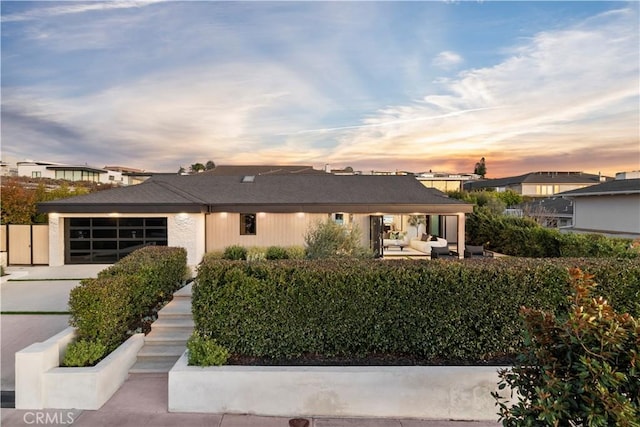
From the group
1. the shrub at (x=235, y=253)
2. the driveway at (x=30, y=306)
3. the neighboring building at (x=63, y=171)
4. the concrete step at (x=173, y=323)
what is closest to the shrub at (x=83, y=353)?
the driveway at (x=30, y=306)

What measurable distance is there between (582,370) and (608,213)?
2218 centimetres

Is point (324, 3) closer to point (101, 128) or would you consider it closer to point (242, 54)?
point (242, 54)

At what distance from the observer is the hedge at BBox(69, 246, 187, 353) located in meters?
4.86

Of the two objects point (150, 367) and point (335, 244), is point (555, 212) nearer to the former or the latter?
point (335, 244)

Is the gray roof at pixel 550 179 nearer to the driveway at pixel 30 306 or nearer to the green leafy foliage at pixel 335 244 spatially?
the green leafy foliage at pixel 335 244

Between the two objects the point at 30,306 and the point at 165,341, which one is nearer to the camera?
the point at 165,341

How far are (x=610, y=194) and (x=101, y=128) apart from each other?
1100 inches

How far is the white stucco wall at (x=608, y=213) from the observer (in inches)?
672

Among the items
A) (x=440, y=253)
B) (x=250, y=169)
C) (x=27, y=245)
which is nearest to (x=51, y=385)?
(x=27, y=245)

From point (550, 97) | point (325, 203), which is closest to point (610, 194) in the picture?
point (550, 97)

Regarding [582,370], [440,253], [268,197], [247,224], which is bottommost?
[440,253]

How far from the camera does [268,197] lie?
49.1ft

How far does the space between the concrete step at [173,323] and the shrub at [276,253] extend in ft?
20.8

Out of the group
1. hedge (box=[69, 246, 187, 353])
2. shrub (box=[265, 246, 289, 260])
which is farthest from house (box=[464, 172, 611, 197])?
hedge (box=[69, 246, 187, 353])
